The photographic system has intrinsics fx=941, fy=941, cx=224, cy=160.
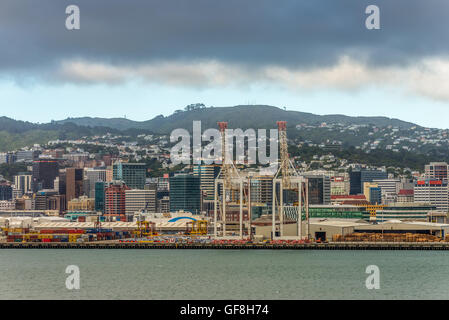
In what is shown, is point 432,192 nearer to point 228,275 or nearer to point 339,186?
point 339,186

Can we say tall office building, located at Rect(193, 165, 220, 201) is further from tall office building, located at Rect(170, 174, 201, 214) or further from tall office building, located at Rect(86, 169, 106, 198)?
tall office building, located at Rect(86, 169, 106, 198)

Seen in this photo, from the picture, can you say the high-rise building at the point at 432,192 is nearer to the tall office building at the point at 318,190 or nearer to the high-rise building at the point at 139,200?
the tall office building at the point at 318,190

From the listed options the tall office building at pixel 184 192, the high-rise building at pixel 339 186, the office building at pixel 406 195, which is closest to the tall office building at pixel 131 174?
the tall office building at pixel 184 192

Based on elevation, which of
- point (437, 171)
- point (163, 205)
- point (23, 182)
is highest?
point (437, 171)

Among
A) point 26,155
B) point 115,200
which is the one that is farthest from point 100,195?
point 26,155
